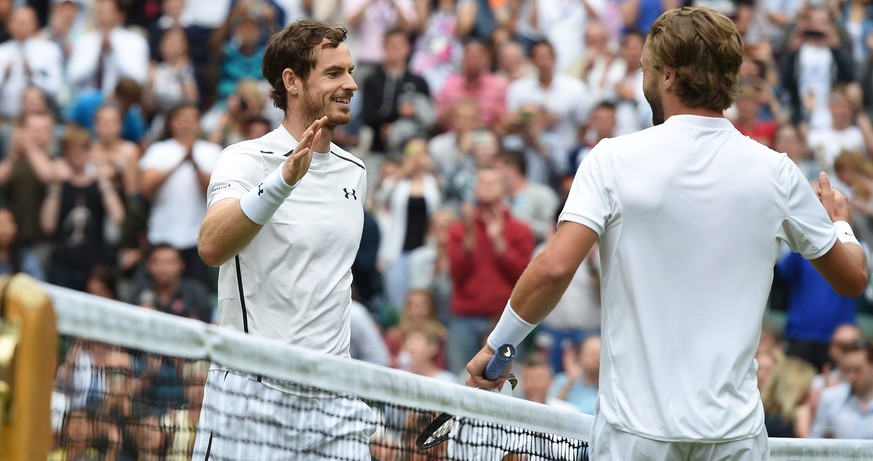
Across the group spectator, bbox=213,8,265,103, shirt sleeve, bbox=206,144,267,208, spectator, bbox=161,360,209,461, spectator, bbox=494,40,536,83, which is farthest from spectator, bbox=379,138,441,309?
shirt sleeve, bbox=206,144,267,208

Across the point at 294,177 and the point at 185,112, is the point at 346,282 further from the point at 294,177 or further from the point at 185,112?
the point at 185,112

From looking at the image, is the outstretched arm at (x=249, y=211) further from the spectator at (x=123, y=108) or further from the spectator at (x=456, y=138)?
the spectator at (x=123, y=108)

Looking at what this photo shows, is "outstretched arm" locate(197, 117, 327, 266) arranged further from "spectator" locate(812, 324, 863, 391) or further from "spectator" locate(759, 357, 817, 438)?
"spectator" locate(812, 324, 863, 391)

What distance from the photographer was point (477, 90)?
1530 cm

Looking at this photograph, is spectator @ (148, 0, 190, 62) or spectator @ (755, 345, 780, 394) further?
spectator @ (148, 0, 190, 62)

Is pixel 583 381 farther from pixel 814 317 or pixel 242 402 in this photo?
pixel 242 402

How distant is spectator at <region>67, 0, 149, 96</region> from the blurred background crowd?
0.08 ft

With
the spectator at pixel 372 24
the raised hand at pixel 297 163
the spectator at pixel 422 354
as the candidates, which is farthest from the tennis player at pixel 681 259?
the spectator at pixel 372 24

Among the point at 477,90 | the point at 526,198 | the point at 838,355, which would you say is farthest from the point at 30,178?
the point at 838,355

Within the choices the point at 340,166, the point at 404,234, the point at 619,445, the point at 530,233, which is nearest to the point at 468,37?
the point at 404,234

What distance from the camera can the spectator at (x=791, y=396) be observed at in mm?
10727

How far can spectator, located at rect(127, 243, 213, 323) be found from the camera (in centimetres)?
1216

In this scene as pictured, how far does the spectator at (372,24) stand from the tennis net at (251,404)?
10.6 metres

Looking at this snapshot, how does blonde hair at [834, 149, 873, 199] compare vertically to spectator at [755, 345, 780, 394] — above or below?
above
